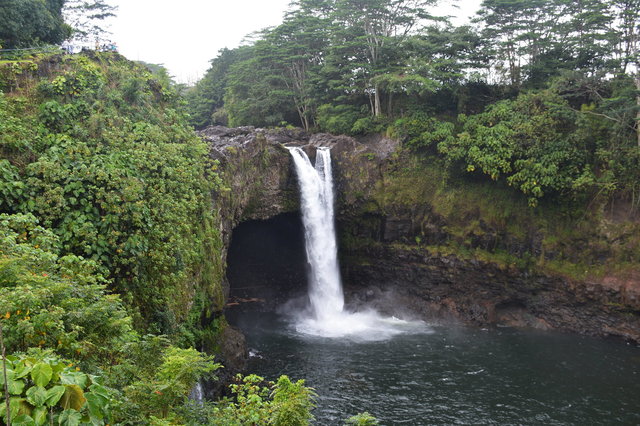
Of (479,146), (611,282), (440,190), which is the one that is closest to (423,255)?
(440,190)

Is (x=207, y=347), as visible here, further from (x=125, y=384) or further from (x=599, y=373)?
(x=599, y=373)

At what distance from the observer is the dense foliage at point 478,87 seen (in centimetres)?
2034

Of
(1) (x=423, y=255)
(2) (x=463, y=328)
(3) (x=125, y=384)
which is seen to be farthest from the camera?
(1) (x=423, y=255)

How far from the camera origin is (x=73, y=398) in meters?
3.83

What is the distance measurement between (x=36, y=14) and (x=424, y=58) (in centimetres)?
1859

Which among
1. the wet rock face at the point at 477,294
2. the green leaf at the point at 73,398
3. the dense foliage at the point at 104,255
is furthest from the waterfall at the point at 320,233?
the green leaf at the point at 73,398

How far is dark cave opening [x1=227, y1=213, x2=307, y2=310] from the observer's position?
2391cm

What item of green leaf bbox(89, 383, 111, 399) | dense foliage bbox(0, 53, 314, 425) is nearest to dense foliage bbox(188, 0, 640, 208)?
dense foliage bbox(0, 53, 314, 425)

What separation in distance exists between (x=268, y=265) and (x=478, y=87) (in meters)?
15.5

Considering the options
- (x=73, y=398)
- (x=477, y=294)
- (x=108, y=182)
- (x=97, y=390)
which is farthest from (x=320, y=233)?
(x=73, y=398)

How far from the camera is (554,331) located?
20.7m

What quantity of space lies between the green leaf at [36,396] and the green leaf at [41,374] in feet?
0.18

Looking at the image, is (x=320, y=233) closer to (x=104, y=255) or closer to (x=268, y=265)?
(x=268, y=265)

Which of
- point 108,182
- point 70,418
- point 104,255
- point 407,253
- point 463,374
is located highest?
point 108,182
